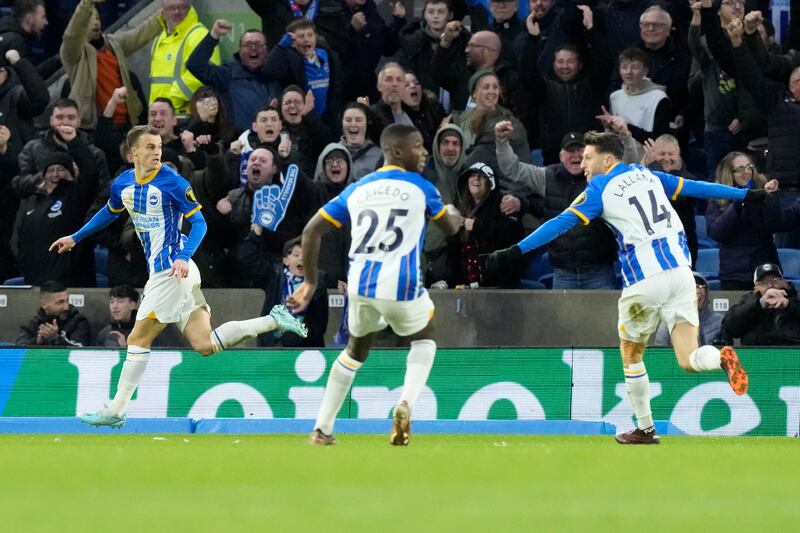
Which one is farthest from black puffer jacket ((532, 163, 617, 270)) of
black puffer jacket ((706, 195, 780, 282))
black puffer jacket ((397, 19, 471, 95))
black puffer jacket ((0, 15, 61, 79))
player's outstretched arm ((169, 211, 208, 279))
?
black puffer jacket ((0, 15, 61, 79))

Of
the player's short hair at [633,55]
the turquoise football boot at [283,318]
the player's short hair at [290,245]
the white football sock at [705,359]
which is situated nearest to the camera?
the white football sock at [705,359]

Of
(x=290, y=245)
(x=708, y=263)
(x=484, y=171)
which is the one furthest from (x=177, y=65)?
(x=708, y=263)

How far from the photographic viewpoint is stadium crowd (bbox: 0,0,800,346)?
1555cm

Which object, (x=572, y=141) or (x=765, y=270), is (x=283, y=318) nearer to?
(x=572, y=141)

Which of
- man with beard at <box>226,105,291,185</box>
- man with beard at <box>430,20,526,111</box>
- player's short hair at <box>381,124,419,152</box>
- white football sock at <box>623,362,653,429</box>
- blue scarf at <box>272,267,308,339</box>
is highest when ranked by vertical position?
man with beard at <box>430,20,526,111</box>

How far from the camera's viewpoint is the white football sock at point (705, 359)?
1092cm

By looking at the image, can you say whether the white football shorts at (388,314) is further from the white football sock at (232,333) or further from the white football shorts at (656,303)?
the white football sock at (232,333)

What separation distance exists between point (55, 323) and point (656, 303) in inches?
261

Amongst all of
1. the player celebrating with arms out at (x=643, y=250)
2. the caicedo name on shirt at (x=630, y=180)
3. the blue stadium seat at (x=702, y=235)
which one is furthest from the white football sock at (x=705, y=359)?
the blue stadium seat at (x=702, y=235)

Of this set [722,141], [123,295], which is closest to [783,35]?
[722,141]

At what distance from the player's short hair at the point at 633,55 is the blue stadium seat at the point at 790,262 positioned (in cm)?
255

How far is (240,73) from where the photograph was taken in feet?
58.1

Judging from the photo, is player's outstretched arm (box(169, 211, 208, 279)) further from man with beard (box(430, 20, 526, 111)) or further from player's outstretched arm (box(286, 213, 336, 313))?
man with beard (box(430, 20, 526, 111))

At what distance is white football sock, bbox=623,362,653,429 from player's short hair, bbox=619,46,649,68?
5417 mm
